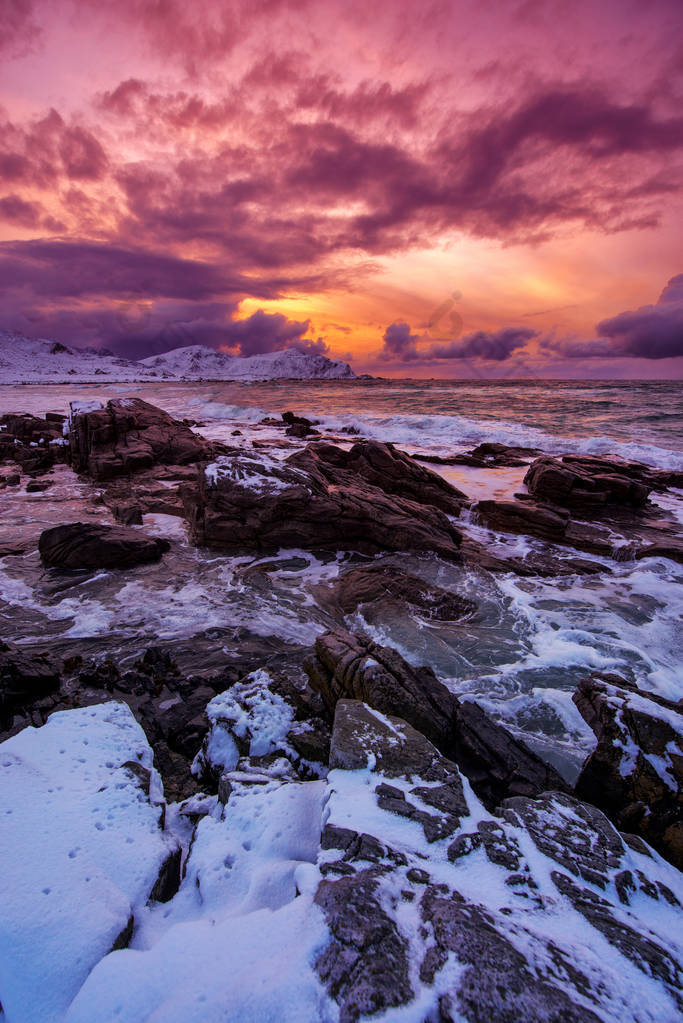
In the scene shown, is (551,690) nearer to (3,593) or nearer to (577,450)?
(3,593)

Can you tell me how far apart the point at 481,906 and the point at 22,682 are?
6.11 meters

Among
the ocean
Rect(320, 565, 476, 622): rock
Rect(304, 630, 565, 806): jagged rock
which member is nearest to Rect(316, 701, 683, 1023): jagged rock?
Rect(304, 630, 565, 806): jagged rock

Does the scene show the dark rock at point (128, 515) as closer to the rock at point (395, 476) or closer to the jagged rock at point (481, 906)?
the rock at point (395, 476)

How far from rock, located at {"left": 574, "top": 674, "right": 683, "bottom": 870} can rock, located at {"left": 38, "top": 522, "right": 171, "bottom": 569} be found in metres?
9.63

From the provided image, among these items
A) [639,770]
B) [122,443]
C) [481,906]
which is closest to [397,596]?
[639,770]

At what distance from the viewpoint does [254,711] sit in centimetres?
504

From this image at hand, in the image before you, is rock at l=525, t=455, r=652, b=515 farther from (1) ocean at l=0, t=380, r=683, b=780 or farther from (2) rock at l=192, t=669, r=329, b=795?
(2) rock at l=192, t=669, r=329, b=795

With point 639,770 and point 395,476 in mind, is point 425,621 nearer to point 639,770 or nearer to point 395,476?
point 639,770

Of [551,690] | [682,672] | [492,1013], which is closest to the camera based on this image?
[492,1013]

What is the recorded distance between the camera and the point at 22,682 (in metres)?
6.04

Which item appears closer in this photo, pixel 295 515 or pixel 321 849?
pixel 321 849

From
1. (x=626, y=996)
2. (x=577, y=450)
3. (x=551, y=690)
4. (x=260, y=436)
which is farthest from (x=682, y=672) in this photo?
(x=260, y=436)

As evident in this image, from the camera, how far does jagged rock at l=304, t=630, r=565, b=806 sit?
16.2 ft

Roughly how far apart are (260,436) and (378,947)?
1178 inches
